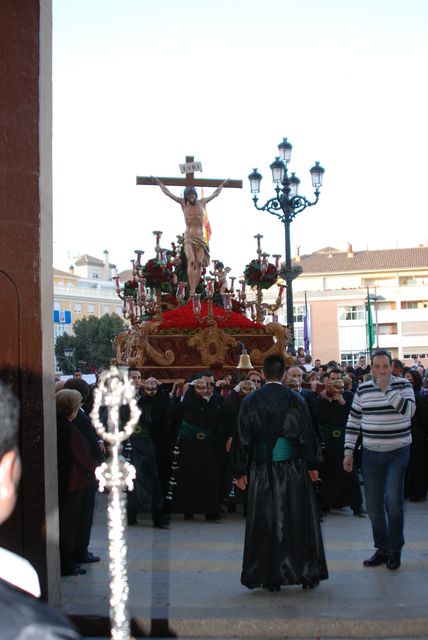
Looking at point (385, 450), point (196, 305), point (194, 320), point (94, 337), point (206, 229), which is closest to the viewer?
point (385, 450)

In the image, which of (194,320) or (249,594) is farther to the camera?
(194,320)

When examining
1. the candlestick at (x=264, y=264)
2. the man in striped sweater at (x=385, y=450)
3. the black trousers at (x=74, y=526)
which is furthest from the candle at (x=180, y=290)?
the man in striped sweater at (x=385, y=450)

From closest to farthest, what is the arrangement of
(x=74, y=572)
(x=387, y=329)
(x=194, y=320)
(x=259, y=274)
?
1. (x=74, y=572)
2. (x=194, y=320)
3. (x=259, y=274)
4. (x=387, y=329)

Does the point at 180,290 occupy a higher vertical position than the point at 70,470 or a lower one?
higher

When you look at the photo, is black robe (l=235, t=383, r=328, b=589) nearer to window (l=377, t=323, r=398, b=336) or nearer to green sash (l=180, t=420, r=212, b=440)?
green sash (l=180, t=420, r=212, b=440)

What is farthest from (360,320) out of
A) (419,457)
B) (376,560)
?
(376,560)

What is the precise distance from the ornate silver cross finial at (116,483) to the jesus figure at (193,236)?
1871 centimetres

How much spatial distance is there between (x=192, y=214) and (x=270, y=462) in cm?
1615

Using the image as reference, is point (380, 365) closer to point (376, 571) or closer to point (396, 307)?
point (376, 571)


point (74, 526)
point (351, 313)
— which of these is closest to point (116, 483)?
point (74, 526)

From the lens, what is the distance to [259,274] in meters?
19.9

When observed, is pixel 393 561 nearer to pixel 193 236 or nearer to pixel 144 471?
pixel 144 471

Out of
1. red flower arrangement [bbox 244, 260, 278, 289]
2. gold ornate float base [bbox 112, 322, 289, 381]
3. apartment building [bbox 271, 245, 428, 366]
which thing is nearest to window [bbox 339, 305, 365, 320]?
apartment building [bbox 271, 245, 428, 366]

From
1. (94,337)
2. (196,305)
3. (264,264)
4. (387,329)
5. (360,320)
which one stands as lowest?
(196,305)
